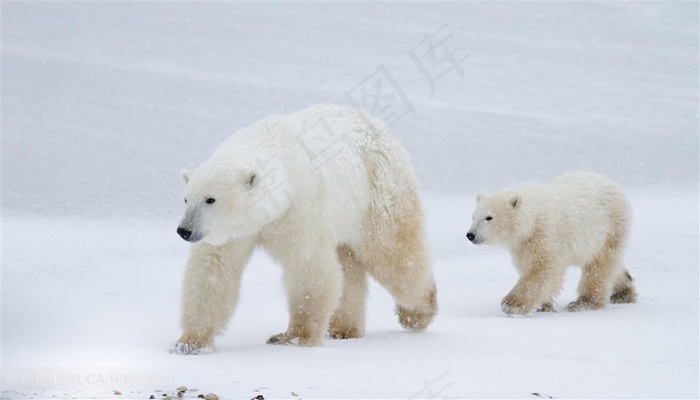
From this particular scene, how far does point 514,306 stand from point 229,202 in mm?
3031

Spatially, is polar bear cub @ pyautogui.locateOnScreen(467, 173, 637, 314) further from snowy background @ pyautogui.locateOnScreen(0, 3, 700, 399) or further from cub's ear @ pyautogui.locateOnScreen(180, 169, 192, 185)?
cub's ear @ pyautogui.locateOnScreen(180, 169, 192, 185)

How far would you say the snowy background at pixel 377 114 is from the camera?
415cm

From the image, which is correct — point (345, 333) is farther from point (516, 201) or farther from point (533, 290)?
point (516, 201)

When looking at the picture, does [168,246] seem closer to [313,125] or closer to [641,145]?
[313,125]

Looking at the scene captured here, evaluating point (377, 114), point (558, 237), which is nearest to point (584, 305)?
point (558, 237)

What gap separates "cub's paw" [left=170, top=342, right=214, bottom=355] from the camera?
176 inches

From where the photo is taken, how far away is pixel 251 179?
4465 mm

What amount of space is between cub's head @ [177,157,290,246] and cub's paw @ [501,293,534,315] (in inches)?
108

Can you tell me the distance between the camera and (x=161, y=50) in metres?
17.0

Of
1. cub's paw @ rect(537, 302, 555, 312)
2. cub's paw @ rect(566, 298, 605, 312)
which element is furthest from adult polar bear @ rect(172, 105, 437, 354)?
cub's paw @ rect(566, 298, 605, 312)

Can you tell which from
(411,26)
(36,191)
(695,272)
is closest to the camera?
(695,272)

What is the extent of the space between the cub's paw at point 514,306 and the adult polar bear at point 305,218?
1.48 meters

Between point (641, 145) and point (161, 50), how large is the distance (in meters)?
8.10

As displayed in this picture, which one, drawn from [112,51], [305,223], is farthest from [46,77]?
[305,223]
